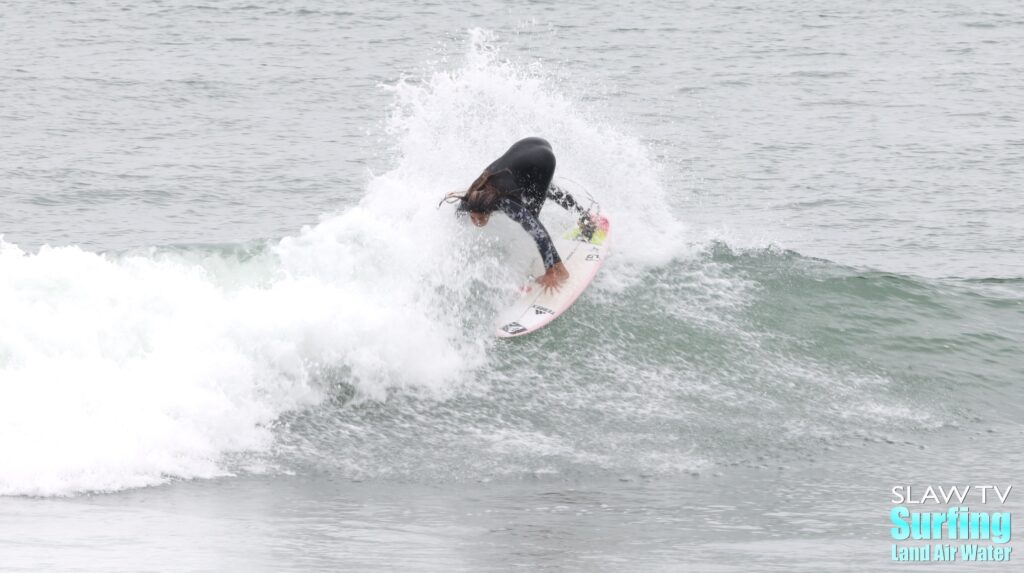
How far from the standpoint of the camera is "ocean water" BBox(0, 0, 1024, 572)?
776 centimetres

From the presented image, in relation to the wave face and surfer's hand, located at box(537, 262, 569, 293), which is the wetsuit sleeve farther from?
the wave face

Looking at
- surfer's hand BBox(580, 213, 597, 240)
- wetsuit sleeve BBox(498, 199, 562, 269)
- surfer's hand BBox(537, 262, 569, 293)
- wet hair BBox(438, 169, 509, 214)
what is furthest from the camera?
surfer's hand BBox(580, 213, 597, 240)

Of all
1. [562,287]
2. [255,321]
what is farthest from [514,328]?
[255,321]

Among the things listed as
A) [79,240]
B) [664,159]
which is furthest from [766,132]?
[79,240]

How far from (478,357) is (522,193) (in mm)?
1602

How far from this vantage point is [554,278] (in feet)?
38.3

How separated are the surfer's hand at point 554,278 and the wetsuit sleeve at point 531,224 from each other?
24cm

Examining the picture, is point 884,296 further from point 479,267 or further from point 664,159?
point 664,159

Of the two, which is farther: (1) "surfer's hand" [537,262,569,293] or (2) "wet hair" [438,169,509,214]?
(1) "surfer's hand" [537,262,569,293]

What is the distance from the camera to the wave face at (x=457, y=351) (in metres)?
9.03

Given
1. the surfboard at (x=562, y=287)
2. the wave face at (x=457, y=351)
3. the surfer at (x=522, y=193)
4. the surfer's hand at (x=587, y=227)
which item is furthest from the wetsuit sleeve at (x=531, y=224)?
the surfer's hand at (x=587, y=227)

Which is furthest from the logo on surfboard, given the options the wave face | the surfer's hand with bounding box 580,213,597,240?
the surfer's hand with bounding box 580,213,597,240

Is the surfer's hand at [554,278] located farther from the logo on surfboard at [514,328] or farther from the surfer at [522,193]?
the logo on surfboard at [514,328]

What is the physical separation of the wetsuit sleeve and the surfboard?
1.39ft
